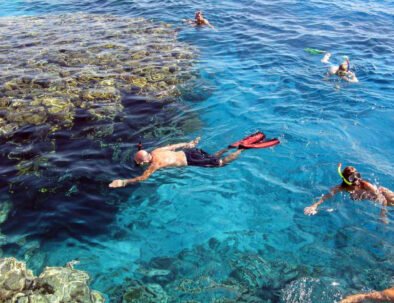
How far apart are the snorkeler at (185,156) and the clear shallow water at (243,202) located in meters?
0.26

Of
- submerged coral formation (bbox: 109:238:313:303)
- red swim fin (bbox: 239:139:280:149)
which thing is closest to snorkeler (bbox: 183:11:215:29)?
red swim fin (bbox: 239:139:280:149)

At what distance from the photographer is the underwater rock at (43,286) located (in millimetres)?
5691

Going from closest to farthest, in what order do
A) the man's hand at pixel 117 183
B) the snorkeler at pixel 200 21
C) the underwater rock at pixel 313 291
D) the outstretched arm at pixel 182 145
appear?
the underwater rock at pixel 313 291 < the man's hand at pixel 117 183 < the outstretched arm at pixel 182 145 < the snorkeler at pixel 200 21

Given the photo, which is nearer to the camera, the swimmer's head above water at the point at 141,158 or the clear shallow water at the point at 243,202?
the clear shallow water at the point at 243,202

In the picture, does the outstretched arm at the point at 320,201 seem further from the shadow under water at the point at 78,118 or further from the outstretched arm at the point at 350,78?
the outstretched arm at the point at 350,78

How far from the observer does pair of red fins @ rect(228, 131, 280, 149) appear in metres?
9.35

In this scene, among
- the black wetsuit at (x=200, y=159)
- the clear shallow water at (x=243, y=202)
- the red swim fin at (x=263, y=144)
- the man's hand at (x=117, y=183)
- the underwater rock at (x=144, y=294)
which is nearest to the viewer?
the underwater rock at (x=144, y=294)

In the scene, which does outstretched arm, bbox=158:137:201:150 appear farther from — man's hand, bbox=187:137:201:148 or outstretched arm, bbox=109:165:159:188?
outstretched arm, bbox=109:165:159:188

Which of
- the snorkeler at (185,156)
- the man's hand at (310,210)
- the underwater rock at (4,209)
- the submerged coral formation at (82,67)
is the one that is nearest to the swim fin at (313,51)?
the submerged coral formation at (82,67)

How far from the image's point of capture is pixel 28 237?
24.3 feet

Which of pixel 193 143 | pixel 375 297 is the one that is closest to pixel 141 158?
pixel 193 143

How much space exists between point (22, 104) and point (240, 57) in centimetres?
868

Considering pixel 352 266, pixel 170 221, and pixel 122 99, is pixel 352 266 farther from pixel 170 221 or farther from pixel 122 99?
pixel 122 99

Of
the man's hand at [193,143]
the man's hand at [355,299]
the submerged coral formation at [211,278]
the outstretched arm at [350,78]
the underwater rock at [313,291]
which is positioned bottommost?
the submerged coral formation at [211,278]
